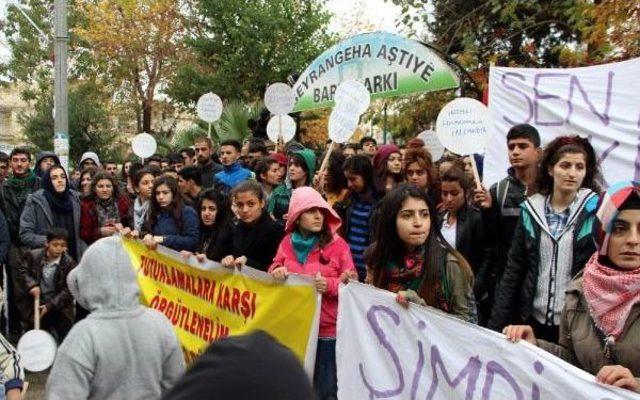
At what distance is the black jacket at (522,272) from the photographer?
11.7ft

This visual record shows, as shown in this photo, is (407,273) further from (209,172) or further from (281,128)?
(281,128)

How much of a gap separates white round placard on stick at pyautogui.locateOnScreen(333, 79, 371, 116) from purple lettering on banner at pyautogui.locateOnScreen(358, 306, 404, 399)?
10.5 feet

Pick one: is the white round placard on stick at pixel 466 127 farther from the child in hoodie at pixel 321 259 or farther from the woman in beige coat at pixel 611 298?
the woman in beige coat at pixel 611 298

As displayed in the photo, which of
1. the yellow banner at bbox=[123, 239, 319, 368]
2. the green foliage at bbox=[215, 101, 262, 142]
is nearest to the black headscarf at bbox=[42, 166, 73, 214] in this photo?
the yellow banner at bbox=[123, 239, 319, 368]

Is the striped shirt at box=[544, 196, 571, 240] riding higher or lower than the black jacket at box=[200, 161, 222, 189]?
lower

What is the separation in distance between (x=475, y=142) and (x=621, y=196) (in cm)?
288

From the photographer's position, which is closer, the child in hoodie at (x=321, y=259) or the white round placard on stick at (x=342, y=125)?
the child in hoodie at (x=321, y=259)

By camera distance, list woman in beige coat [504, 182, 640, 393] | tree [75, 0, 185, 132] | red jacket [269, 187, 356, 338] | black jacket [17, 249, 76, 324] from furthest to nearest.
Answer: tree [75, 0, 185, 132], black jacket [17, 249, 76, 324], red jacket [269, 187, 356, 338], woman in beige coat [504, 182, 640, 393]

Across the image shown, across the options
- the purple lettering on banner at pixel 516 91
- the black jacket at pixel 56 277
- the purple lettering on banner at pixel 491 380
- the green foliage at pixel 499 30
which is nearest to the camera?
the purple lettering on banner at pixel 491 380

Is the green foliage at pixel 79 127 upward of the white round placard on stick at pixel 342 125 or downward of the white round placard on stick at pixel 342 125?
upward

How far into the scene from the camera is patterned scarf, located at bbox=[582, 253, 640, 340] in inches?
99.5

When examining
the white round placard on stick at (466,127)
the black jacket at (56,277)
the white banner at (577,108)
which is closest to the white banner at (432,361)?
the white round placard on stick at (466,127)

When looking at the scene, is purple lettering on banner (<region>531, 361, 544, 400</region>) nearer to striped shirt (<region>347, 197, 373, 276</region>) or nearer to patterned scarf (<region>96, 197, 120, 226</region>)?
striped shirt (<region>347, 197, 373, 276</region>)

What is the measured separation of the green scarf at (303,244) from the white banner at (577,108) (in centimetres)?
178
